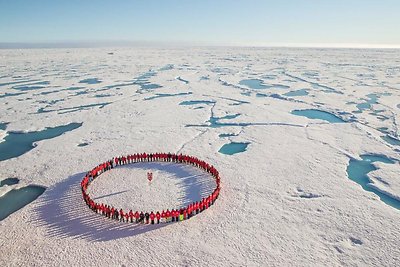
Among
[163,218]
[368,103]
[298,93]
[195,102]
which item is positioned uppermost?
[163,218]

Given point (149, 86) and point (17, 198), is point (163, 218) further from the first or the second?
point (149, 86)

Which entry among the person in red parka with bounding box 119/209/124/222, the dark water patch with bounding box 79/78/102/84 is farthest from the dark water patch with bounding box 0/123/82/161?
the dark water patch with bounding box 79/78/102/84

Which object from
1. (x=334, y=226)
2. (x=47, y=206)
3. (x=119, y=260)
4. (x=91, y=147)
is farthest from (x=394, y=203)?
(x=91, y=147)

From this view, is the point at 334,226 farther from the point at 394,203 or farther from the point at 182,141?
the point at 182,141

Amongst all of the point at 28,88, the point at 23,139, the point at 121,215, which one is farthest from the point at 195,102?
the point at 28,88

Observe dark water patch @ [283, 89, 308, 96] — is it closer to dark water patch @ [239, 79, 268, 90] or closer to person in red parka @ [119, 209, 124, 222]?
dark water patch @ [239, 79, 268, 90]

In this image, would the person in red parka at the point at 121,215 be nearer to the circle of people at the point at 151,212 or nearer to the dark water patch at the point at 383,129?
the circle of people at the point at 151,212
